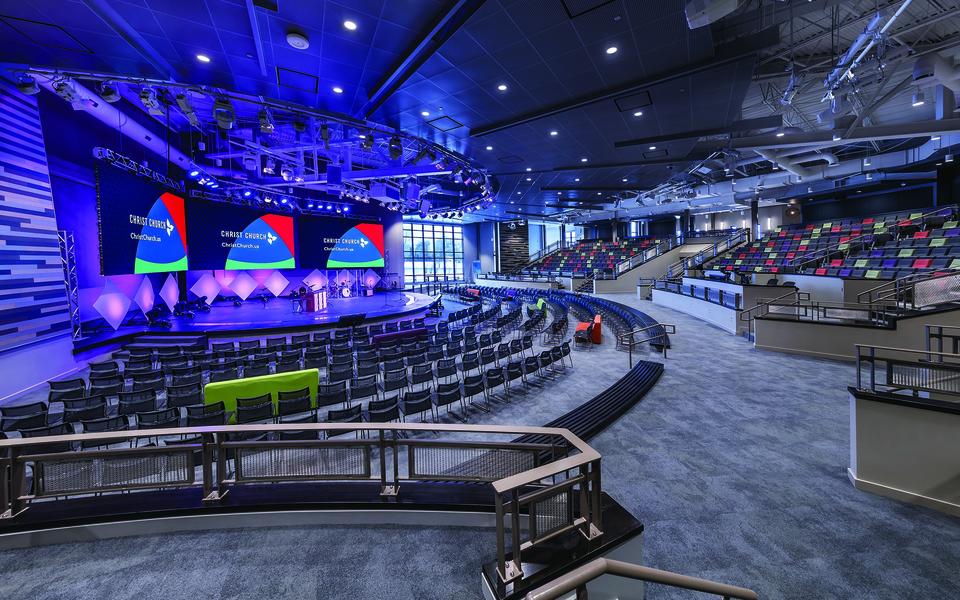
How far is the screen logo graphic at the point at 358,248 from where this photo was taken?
70.4 feet

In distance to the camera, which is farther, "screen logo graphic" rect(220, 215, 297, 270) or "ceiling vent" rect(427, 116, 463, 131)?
"screen logo graphic" rect(220, 215, 297, 270)

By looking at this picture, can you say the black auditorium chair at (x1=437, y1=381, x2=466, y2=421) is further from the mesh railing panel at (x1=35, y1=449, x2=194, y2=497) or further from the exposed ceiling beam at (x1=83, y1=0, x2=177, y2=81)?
the exposed ceiling beam at (x1=83, y1=0, x2=177, y2=81)

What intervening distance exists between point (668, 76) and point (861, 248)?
15.3 m

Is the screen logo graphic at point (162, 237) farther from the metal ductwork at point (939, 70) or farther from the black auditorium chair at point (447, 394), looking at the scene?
the metal ductwork at point (939, 70)

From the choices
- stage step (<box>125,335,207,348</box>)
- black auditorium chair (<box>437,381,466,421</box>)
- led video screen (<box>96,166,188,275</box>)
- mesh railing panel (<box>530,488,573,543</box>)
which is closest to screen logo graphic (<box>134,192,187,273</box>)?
led video screen (<box>96,166,188,275</box>)

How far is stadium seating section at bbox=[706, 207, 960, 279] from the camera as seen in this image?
39.7 feet

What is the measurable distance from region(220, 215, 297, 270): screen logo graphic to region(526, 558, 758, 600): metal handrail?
19541mm

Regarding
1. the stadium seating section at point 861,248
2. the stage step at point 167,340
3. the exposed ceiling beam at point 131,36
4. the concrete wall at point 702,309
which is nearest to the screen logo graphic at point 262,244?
the stage step at point 167,340

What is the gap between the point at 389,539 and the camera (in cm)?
297

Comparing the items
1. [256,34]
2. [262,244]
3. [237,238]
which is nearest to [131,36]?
[256,34]

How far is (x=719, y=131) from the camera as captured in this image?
992 centimetres

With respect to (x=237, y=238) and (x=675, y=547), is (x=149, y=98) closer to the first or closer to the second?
(x=675, y=547)

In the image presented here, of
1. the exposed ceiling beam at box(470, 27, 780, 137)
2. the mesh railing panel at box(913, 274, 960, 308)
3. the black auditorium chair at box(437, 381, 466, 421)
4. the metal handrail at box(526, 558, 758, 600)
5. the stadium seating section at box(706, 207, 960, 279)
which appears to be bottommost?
the black auditorium chair at box(437, 381, 466, 421)

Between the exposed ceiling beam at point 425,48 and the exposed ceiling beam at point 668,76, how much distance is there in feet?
10.0
